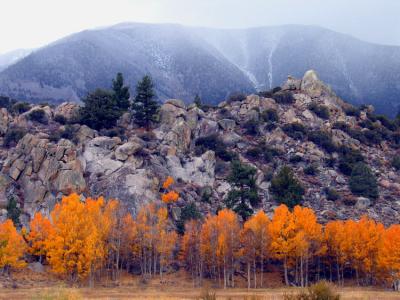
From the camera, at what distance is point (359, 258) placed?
5575cm

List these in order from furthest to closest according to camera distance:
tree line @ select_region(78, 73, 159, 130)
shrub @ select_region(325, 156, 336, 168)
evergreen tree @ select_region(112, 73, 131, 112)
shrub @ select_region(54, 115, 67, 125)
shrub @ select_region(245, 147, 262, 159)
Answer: evergreen tree @ select_region(112, 73, 131, 112), shrub @ select_region(54, 115, 67, 125), shrub @ select_region(325, 156, 336, 168), shrub @ select_region(245, 147, 262, 159), tree line @ select_region(78, 73, 159, 130)

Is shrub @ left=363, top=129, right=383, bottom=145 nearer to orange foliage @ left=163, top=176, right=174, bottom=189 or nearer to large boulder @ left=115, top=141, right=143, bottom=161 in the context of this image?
orange foliage @ left=163, top=176, right=174, bottom=189

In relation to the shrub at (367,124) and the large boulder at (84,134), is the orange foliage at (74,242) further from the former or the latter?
the shrub at (367,124)

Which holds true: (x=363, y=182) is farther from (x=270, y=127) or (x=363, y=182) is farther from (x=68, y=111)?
(x=68, y=111)

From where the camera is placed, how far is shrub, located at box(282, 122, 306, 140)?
9356 cm

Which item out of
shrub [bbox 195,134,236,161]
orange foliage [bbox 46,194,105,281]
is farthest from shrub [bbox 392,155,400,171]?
orange foliage [bbox 46,194,105,281]

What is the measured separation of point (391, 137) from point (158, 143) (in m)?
52.5

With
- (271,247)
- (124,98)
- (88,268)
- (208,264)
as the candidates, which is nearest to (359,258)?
(271,247)

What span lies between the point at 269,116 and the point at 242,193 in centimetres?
3644

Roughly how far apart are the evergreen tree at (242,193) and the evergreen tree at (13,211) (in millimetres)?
28334

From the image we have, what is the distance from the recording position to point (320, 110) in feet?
336

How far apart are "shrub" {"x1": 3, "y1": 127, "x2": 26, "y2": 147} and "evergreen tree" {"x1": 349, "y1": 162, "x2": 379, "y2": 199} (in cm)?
5678

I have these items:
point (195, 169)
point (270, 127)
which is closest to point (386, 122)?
point (270, 127)

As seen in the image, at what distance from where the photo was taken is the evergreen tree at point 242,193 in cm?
6525
